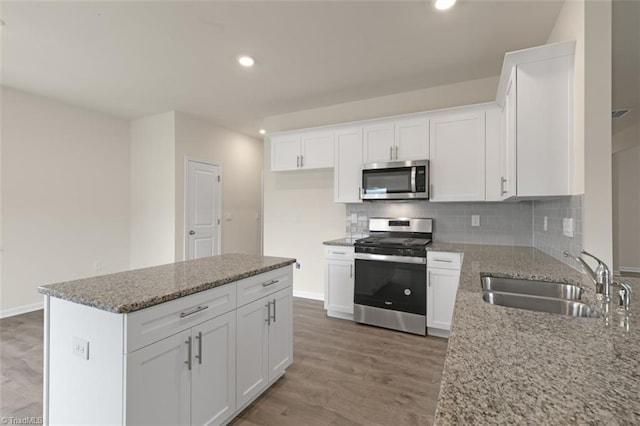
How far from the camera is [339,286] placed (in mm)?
3525

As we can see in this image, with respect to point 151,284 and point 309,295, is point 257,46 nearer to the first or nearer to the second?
point 151,284

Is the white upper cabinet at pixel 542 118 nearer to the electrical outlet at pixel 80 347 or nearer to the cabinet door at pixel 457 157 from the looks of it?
the cabinet door at pixel 457 157

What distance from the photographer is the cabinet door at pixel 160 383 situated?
4.09 ft

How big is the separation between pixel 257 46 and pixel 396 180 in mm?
1929

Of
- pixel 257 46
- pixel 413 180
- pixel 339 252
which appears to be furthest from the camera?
pixel 339 252

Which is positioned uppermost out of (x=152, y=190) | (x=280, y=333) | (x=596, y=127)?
(x=596, y=127)

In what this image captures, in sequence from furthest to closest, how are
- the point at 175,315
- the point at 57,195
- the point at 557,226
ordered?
the point at 57,195, the point at 557,226, the point at 175,315

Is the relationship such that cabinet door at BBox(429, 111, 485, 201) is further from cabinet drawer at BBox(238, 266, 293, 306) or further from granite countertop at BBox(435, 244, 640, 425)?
granite countertop at BBox(435, 244, 640, 425)

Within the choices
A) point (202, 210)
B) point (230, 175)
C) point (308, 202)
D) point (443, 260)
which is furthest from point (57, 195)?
point (443, 260)

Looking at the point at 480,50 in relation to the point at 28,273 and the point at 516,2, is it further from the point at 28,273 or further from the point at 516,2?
the point at 28,273

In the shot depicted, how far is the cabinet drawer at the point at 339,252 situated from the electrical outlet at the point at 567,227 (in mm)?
1917

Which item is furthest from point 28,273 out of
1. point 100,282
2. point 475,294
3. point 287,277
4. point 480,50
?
point 480,50

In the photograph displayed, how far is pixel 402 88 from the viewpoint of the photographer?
141 inches

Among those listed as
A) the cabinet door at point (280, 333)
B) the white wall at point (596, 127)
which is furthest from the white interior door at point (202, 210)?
the white wall at point (596, 127)
